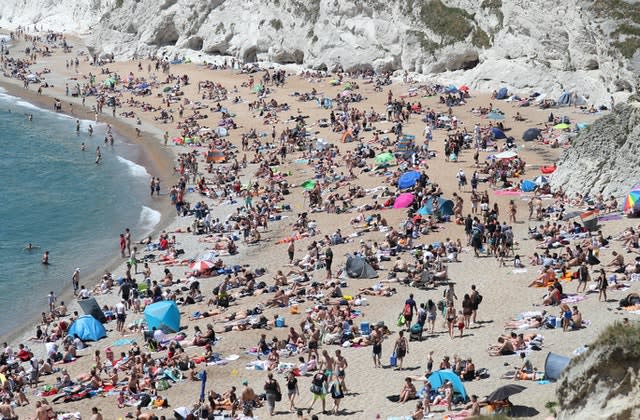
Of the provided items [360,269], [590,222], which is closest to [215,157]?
[360,269]

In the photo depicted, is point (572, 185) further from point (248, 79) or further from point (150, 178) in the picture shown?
point (248, 79)

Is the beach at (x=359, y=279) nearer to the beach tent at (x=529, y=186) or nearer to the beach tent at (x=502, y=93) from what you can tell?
the beach tent at (x=529, y=186)

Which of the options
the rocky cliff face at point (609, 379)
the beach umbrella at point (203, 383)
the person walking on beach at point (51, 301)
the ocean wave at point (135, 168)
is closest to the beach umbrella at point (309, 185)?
the ocean wave at point (135, 168)

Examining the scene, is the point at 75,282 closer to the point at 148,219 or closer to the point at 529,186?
the point at 148,219

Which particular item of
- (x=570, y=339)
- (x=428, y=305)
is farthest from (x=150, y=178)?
(x=570, y=339)

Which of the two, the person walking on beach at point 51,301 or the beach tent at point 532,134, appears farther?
the beach tent at point 532,134

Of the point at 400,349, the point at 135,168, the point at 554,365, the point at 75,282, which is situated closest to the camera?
the point at 554,365

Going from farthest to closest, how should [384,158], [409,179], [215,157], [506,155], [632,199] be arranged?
[215,157], [384,158], [506,155], [409,179], [632,199]
